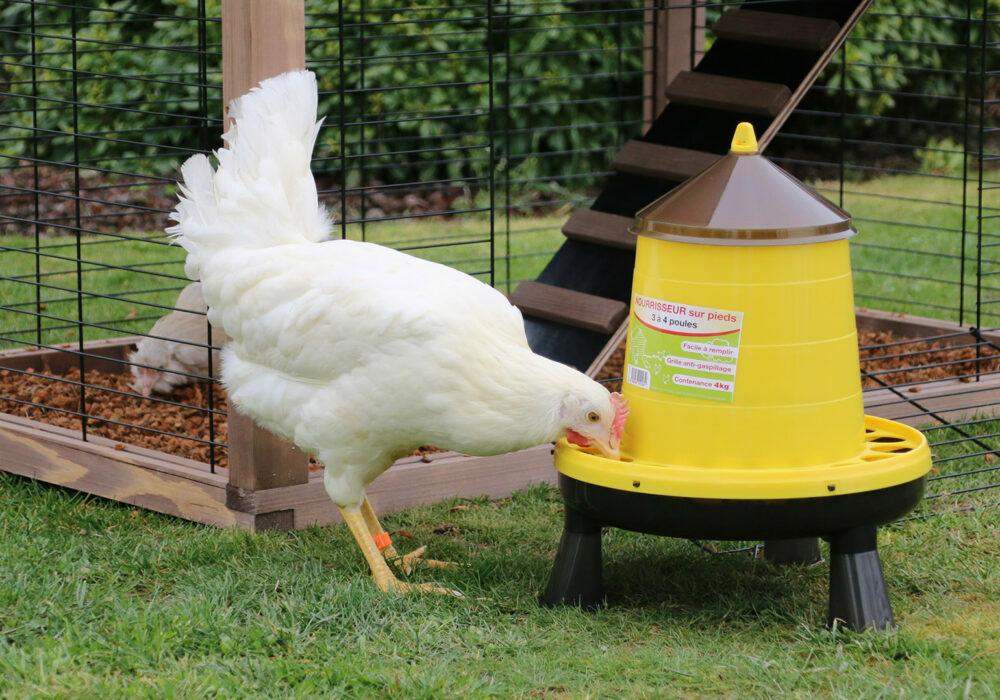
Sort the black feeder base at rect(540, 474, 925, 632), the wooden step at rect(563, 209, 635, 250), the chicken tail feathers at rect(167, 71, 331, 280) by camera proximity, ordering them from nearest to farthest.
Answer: the black feeder base at rect(540, 474, 925, 632), the chicken tail feathers at rect(167, 71, 331, 280), the wooden step at rect(563, 209, 635, 250)

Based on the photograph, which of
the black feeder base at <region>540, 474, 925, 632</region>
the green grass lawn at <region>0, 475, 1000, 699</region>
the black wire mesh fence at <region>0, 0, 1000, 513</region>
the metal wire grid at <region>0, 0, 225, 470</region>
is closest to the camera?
the green grass lawn at <region>0, 475, 1000, 699</region>

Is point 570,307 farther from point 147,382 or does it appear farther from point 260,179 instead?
point 147,382

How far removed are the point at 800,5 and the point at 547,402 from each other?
2.50m

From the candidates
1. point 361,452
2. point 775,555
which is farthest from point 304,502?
point 775,555

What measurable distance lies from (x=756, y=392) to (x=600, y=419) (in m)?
0.42

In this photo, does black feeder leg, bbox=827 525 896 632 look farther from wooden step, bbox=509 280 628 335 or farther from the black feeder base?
wooden step, bbox=509 280 628 335

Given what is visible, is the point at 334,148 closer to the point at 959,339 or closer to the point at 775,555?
the point at 959,339

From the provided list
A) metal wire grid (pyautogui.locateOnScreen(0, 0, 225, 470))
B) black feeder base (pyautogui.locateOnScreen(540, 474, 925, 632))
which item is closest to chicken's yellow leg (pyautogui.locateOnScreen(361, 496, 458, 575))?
black feeder base (pyautogui.locateOnScreen(540, 474, 925, 632))

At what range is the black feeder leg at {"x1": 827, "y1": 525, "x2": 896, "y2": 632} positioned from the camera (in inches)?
125

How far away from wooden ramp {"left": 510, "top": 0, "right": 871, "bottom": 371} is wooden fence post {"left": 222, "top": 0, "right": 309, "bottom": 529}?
119 centimetres

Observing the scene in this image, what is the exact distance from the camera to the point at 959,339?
5.89 meters

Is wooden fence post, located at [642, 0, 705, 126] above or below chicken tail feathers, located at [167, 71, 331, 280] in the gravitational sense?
above

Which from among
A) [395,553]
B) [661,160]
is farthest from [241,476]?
[661,160]

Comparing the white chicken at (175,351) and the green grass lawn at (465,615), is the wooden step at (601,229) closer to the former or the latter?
A: the green grass lawn at (465,615)
